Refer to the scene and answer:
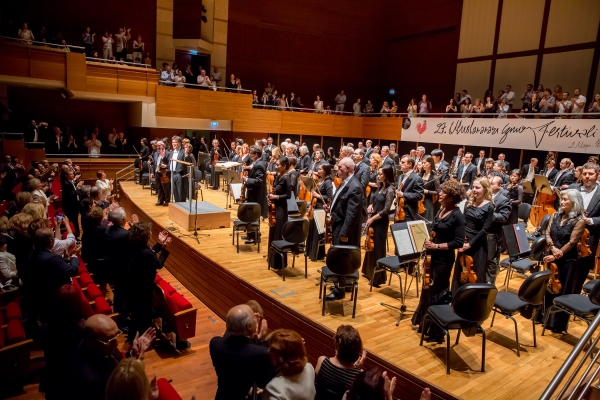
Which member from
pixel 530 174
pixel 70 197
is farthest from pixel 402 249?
pixel 530 174

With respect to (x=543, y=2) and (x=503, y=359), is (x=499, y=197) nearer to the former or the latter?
(x=503, y=359)

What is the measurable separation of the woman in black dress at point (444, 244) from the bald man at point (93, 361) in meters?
2.68

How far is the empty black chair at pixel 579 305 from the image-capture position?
3740 mm

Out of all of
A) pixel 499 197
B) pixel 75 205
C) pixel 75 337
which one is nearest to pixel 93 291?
pixel 75 337

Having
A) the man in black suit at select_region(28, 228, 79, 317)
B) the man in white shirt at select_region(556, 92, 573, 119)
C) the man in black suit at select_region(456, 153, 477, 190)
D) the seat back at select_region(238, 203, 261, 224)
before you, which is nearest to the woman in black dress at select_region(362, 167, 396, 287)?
the seat back at select_region(238, 203, 261, 224)

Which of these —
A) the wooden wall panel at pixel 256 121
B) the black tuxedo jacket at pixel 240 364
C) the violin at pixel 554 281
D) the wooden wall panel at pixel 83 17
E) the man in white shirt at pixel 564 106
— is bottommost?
the black tuxedo jacket at pixel 240 364

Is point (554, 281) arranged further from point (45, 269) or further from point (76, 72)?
point (76, 72)

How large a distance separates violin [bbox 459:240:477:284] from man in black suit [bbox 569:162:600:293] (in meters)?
1.21

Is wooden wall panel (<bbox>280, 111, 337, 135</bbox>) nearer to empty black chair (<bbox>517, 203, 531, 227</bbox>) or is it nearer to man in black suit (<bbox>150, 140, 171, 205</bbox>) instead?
man in black suit (<bbox>150, 140, 171, 205</bbox>)

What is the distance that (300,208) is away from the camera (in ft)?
23.2

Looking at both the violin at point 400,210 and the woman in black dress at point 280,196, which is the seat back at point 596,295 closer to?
the violin at point 400,210

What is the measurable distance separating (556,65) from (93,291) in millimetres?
15529

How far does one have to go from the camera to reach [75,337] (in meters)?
2.75

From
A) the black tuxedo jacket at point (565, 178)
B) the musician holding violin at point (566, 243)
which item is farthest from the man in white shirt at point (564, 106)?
the musician holding violin at point (566, 243)
